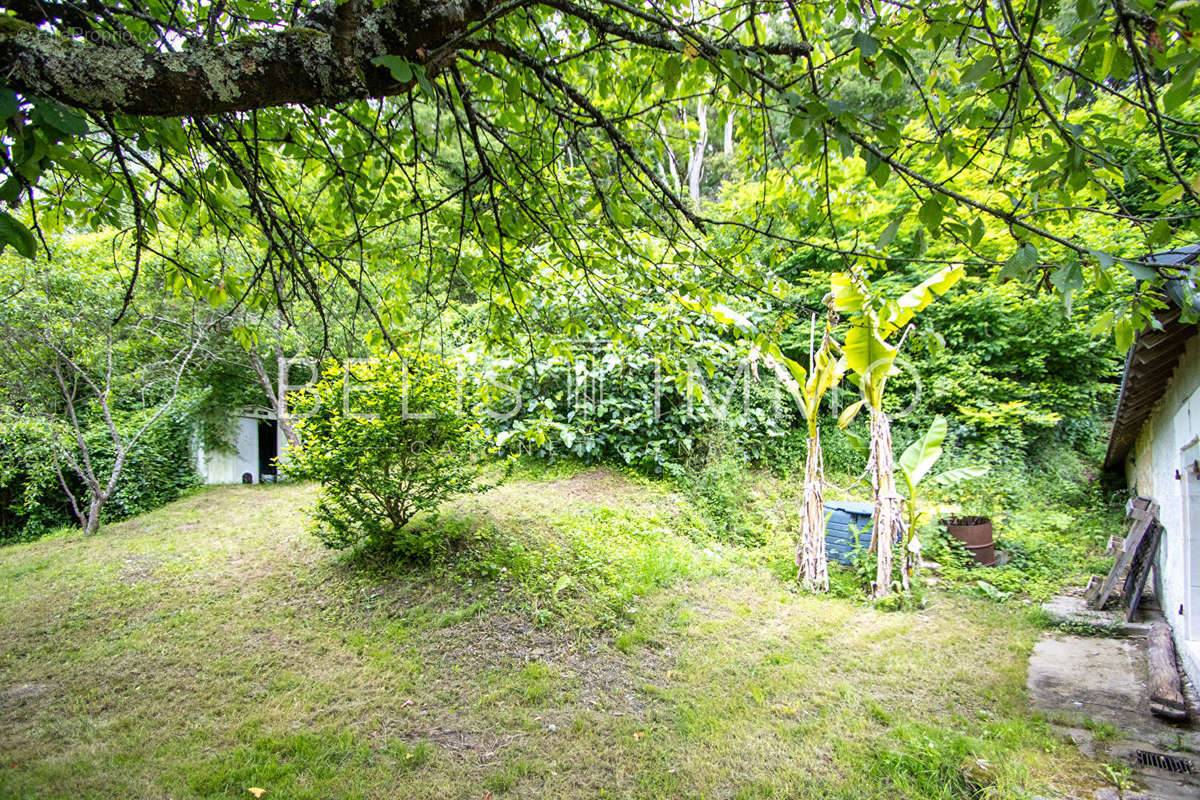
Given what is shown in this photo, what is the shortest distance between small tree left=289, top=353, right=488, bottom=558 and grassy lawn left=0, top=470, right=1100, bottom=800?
1.72ft

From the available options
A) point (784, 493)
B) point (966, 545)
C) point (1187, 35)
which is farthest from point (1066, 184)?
point (784, 493)

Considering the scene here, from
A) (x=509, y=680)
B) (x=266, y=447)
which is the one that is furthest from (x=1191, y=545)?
(x=266, y=447)

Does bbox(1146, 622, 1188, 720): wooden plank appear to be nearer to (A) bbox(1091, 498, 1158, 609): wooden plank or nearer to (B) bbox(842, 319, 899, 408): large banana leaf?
(A) bbox(1091, 498, 1158, 609): wooden plank

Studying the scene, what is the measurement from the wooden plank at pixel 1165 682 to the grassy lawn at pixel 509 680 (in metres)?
0.72

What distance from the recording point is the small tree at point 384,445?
494cm

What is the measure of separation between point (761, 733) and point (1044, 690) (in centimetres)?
226

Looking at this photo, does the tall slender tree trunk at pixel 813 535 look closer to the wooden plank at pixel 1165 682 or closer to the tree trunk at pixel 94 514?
the wooden plank at pixel 1165 682

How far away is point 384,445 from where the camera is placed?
5.00 meters

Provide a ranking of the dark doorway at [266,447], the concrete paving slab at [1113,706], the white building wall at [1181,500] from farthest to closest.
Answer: the dark doorway at [266,447]
the white building wall at [1181,500]
the concrete paving slab at [1113,706]

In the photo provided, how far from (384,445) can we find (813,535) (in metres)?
4.36

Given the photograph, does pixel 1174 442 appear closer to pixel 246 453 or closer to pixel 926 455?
pixel 926 455

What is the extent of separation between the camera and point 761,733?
10.7 ft

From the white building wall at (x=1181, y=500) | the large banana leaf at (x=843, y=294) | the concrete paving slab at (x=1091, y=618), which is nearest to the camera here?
the white building wall at (x=1181, y=500)

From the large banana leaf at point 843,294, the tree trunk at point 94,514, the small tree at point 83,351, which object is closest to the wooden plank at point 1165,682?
the large banana leaf at point 843,294
